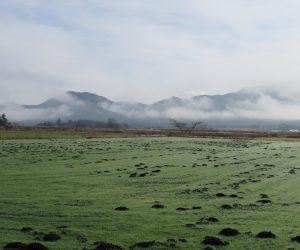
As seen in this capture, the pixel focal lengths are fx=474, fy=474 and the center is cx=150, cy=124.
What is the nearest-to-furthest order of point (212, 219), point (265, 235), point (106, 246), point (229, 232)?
1. point (106, 246)
2. point (265, 235)
3. point (229, 232)
4. point (212, 219)

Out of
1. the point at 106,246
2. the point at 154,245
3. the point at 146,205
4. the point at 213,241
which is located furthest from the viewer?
the point at 146,205

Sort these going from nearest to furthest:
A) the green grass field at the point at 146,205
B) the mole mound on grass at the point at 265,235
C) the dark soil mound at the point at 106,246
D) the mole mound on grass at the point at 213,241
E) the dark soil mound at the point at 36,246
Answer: the dark soil mound at the point at 36,246, the dark soil mound at the point at 106,246, the mole mound on grass at the point at 213,241, the green grass field at the point at 146,205, the mole mound on grass at the point at 265,235

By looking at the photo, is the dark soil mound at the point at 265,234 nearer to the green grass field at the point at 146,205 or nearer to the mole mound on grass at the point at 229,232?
the green grass field at the point at 146,205

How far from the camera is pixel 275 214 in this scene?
16.6 m

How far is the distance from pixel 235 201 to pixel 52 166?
16740mm

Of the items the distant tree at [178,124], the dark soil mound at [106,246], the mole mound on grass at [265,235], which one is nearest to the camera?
the dark soil mound at [106,246]

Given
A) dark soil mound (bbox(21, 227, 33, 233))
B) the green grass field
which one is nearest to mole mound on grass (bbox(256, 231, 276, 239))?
Result: the green grass field

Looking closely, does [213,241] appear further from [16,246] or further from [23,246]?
[16,246]

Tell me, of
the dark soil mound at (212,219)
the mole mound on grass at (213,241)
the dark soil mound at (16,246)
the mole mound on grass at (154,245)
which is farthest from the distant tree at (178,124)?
the dark soil mound at (16,246)

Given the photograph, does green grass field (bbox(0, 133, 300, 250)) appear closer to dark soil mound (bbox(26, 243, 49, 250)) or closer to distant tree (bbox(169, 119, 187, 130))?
dark soil mound (bbox(26, 243, 49, 250))

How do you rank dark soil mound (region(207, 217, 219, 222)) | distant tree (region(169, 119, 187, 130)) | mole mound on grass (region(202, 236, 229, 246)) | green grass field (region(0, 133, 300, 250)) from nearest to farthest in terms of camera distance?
mole mound on grass (region(202, 236, 229, 246))
green grass field (region(0, 133, 300, 250))
dark soil mound (region(207, 217, 219, 222))
distant tree (region(169, 119, 187, 130))

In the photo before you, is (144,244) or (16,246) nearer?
(16,246)

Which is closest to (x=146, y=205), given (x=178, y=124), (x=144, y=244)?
(x=144, y=244)

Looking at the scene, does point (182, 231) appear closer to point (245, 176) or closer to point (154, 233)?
point (154, 233)
